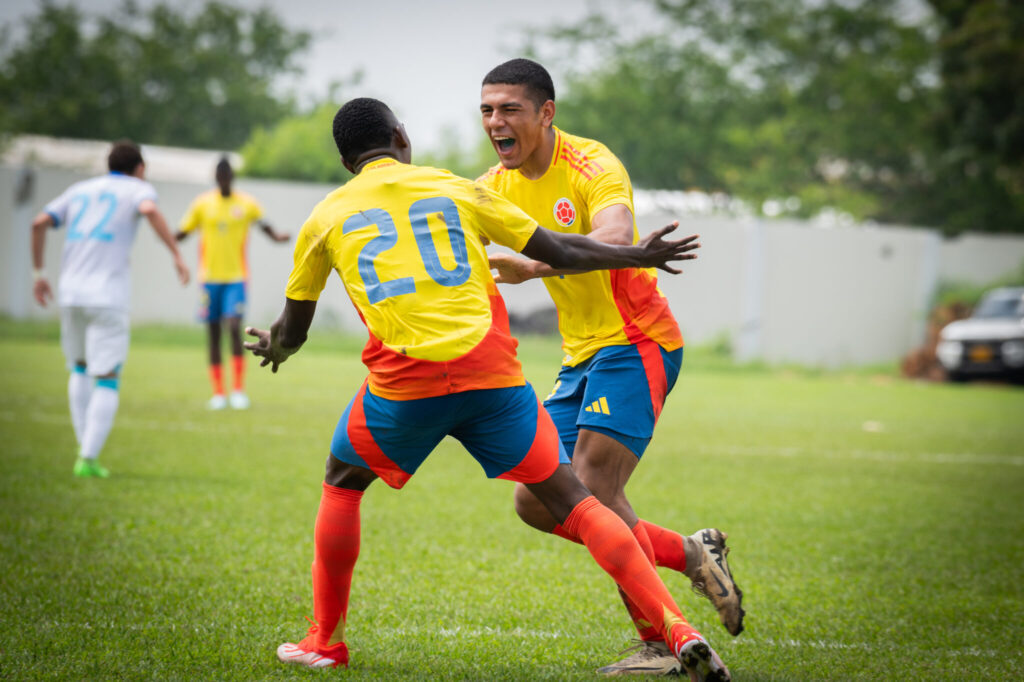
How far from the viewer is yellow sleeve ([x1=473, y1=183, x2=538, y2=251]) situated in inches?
128

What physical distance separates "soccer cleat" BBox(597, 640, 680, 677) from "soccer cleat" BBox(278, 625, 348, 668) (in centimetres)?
93

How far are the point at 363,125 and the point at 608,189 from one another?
94 centimetres

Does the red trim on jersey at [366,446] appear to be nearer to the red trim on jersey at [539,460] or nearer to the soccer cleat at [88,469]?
the red trim on jersey at [539,460]

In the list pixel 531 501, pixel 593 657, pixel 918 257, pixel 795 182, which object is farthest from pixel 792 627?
pixel 795 182

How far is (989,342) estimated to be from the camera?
19.1 meters

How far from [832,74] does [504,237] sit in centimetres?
3299

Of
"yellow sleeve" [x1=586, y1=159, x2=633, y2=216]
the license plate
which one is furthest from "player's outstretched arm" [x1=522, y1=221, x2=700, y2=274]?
the license plate

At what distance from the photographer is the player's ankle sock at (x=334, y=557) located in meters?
3.50

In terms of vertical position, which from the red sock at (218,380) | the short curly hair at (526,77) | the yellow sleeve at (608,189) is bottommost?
the red sock at (218,380)

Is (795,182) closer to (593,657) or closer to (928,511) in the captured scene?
(928,511)

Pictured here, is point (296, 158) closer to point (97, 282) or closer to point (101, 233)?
point (101, 233)

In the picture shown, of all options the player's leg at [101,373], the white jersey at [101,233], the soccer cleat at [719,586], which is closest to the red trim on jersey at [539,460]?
the soccer cleat at [719,586]

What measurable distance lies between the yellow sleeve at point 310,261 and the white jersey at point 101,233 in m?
4.21

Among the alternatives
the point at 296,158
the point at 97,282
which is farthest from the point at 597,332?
the point at 296,158
